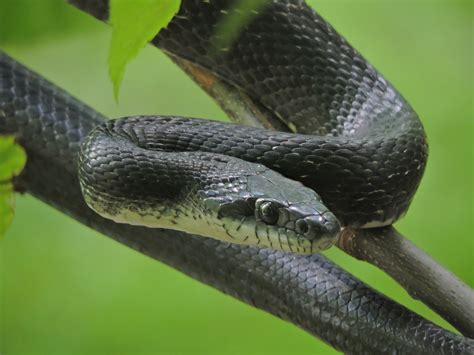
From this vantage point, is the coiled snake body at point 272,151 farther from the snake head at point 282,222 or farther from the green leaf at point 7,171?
the green leaf at point 7,171

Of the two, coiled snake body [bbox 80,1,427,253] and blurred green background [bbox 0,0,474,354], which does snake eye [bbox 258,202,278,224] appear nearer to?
coiled snake body [bbox 80,1,427,253]

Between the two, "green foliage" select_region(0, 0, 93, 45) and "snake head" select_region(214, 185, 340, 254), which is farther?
"green foliage" select_region(0, 0, 93, 45)

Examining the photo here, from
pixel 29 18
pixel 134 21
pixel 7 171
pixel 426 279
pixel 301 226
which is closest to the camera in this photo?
pixel 134 21

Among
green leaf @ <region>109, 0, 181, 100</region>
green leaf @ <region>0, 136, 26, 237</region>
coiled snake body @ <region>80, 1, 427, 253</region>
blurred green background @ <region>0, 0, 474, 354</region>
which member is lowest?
blurred green background @ <region>0, 0, 474, 354</region>

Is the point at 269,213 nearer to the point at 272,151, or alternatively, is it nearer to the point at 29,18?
the point at 272,151

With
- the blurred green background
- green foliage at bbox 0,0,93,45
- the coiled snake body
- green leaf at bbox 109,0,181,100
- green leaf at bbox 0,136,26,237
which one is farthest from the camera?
the blurred green background

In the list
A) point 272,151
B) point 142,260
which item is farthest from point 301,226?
point 142,260

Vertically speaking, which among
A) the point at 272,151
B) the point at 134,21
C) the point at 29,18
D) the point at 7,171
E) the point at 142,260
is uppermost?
the point at 134,21

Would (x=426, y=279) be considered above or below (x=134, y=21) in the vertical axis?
below

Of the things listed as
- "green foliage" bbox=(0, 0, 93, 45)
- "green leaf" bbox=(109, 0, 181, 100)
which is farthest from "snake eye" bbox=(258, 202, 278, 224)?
"green foliage" bbox=(0, 0, 93, 45)
